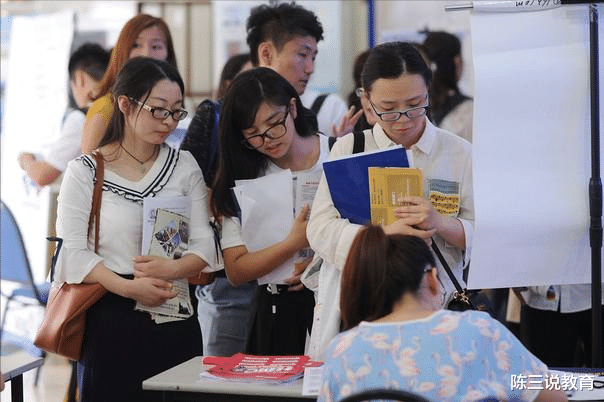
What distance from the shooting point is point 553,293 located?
3535mm

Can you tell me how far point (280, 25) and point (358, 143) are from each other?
0.98 meters

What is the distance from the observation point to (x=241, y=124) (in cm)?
322

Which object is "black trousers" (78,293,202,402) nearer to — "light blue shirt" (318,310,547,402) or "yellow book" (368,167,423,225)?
"yellow book" (368,167,423,225)

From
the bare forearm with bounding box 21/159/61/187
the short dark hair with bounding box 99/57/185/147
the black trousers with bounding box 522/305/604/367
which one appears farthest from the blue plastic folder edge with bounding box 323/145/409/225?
the bare forearm with bounding box 21/159/61/187

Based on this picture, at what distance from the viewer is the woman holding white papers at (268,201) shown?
3.20 metres

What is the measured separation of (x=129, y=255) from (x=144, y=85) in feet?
1.71

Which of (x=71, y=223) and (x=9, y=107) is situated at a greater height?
(x=9, y=107)

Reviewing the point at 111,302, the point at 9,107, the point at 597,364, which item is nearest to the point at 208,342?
the point at 111,302

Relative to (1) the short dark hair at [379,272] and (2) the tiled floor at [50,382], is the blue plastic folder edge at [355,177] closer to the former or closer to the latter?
(1) the short dark hair at [379,272]

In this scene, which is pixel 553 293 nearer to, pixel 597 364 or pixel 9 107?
pixel 597 364

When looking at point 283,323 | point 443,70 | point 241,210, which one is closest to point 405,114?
point 241,210

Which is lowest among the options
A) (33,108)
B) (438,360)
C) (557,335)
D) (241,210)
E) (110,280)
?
(557,335)

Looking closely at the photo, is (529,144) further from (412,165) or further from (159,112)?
(159,112)

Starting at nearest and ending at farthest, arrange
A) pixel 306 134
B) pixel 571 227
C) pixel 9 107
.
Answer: pixel 571 227 < pixel 306 134 < pixel 9 107
